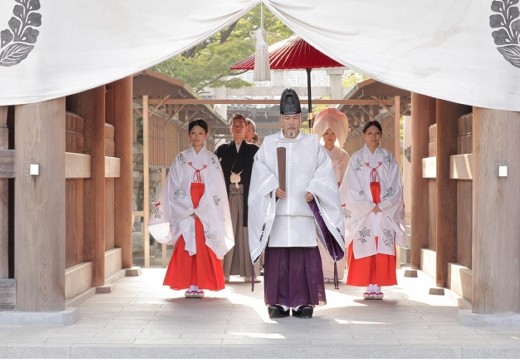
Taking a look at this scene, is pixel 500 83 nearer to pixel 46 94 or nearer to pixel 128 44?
pixel 128 44

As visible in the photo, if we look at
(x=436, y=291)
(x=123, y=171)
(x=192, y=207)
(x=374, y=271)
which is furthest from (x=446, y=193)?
(x=123, y=171)

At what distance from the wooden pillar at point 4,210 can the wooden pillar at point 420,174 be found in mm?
5535

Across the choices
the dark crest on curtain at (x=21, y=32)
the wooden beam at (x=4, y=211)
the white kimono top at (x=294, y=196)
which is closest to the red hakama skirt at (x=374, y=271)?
the white kimono top at (x=294, y=196)

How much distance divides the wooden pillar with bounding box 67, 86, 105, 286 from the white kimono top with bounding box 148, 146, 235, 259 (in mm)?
631

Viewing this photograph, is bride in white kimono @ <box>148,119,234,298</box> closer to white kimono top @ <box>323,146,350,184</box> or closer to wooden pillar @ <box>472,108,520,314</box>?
white kimono top @ <box>323,146,350,184</box>

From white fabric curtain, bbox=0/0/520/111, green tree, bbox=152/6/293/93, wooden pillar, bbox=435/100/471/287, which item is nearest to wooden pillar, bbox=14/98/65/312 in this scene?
white fabric curtain, bbox=0/0/520/111

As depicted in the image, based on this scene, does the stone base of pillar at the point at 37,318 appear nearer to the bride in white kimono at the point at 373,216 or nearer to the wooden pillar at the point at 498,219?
the bride in white kimono at the point at 373,216

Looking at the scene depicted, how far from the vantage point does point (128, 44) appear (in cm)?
784

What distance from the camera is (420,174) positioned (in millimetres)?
11797

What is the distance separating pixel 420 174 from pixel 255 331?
4.90 metres

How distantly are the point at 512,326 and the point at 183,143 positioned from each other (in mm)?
13645

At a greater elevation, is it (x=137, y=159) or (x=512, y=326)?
(x=137, y=159)

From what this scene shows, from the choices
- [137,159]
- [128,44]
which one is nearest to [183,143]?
[137,159]

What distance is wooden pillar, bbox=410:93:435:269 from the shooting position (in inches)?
460
